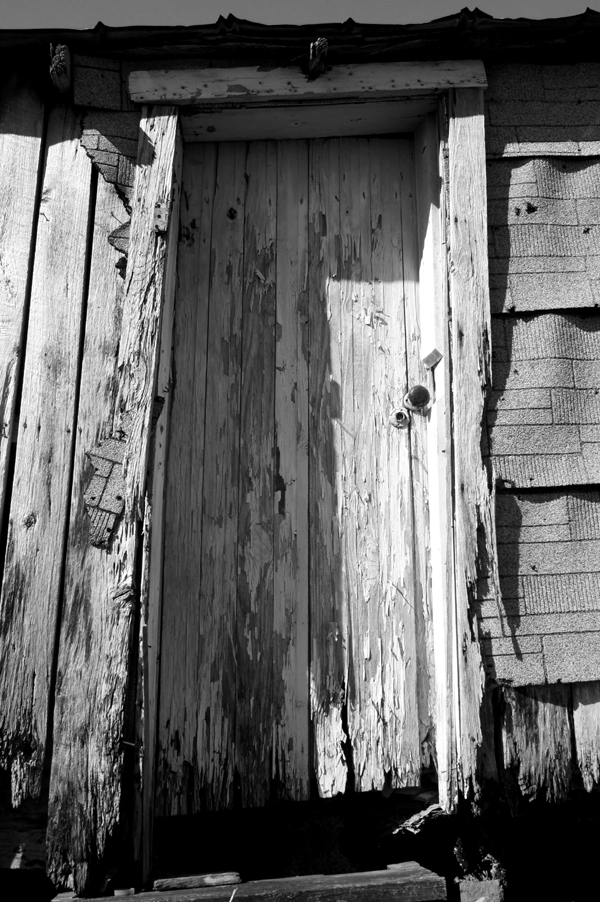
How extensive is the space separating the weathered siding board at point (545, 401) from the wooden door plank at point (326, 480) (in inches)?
25.7

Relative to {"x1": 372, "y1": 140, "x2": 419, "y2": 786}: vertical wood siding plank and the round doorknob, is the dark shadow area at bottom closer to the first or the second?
{"x1": 372, "y1": 140, "x2": 419, "y2": 786}: vertical wood siding plank

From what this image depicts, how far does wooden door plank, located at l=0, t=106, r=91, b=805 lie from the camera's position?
8.59 feet

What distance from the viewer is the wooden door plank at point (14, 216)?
2.86m

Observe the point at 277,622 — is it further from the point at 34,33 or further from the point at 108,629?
the point at 34,33

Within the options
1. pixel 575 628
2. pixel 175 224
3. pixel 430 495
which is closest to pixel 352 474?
pixel 430 495

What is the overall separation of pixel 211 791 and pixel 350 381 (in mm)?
1669

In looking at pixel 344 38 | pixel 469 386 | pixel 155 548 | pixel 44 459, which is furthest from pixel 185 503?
pixel 344 38

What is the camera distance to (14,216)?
3.00m

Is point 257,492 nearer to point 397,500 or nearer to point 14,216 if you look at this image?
point 397,500

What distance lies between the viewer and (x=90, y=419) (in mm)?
2820

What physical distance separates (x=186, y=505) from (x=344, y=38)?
1901mm

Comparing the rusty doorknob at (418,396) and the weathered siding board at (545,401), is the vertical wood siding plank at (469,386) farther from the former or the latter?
the rusty doorknob at (418,396)

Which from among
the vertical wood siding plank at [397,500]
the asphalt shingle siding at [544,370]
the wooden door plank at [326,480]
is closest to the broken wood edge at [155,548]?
the wooden door plank at [326,480]

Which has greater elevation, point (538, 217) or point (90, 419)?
point (538, 217)
